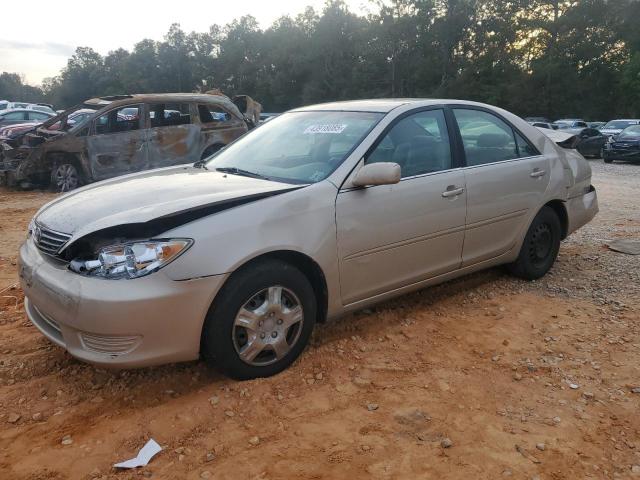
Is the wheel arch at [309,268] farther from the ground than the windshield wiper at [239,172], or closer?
closer

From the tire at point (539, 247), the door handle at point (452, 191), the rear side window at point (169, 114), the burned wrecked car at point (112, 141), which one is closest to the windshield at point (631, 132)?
the burned wrecked car at point (112, 141)

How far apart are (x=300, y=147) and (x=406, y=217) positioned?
89cm

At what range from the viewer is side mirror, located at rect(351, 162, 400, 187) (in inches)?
134

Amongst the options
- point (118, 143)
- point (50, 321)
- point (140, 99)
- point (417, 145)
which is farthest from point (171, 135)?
point (50, 321)

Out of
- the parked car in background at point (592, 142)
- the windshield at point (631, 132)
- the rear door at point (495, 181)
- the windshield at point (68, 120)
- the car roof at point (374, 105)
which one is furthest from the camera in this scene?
the parked car in background at point (592, 142)

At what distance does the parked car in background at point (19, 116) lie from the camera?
17.5 meters

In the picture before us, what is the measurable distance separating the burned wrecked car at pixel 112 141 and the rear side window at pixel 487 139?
23.8 ft

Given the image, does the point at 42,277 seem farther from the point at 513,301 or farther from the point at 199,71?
the point at 199,71

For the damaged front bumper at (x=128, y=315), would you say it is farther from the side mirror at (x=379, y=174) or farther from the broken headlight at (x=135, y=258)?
the side mirror at (x=379, y=174)

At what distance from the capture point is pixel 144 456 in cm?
256

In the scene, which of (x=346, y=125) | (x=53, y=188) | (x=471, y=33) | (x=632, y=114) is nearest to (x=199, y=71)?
(x=471, y=33)

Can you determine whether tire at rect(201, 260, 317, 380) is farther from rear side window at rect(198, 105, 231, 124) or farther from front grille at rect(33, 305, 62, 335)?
rear side window at rect(198, 105, 231, 124)

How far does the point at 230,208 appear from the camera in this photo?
307 centimetres

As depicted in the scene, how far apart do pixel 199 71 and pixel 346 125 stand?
238 ft
